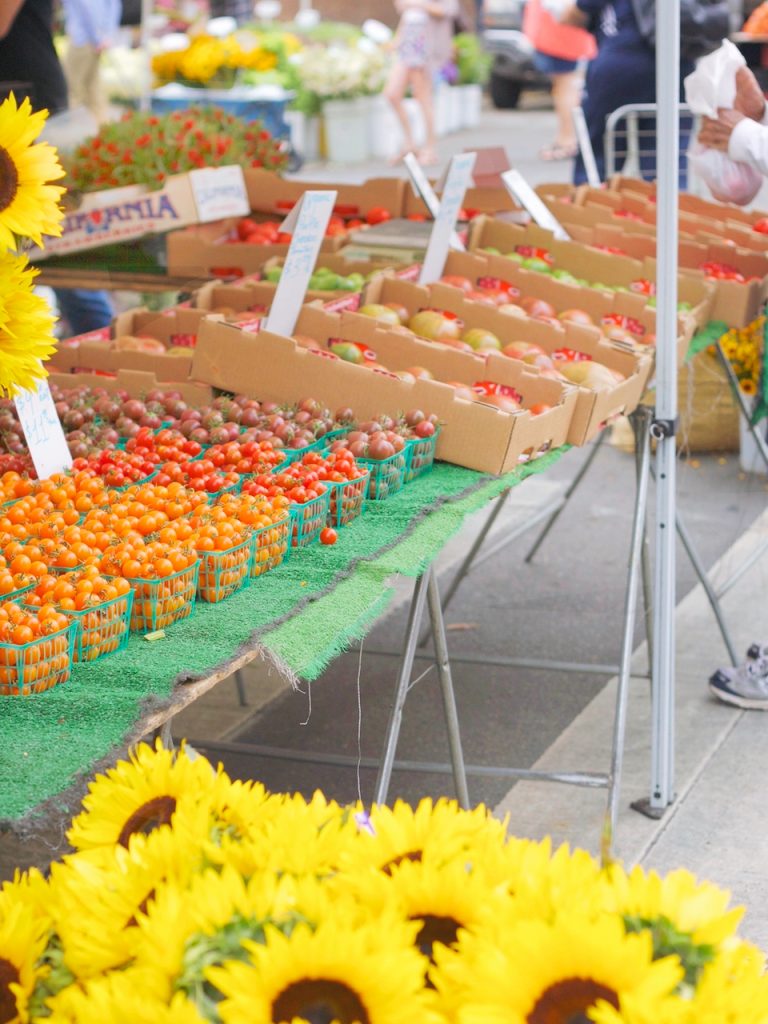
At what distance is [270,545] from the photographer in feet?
8.50

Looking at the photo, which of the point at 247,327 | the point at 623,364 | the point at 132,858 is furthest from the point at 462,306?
the point at 132,858

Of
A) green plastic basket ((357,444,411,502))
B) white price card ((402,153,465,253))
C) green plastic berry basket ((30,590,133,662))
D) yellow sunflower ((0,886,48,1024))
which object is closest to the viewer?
yellow sunflower ((0,886,48,1024))

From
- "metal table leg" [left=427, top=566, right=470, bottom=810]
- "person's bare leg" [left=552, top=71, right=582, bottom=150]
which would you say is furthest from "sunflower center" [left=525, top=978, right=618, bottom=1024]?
"person's bare leg" [left=552, top=71, right=582, bottom=150]

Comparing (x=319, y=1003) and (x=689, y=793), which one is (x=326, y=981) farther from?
(x=689, y=793)

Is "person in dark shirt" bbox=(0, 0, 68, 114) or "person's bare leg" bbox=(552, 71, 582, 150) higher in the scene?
"person in dark shirt" bbox=(0, 0, 68, 114)

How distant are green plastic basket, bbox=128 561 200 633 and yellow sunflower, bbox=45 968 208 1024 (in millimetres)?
1258

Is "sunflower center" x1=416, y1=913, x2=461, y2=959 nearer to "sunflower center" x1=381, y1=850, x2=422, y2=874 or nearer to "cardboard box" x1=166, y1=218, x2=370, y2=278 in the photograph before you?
"sunflower center" x1=381, y1=850, x2=422, y2=874

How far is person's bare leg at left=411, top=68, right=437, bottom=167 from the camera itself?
46.3 ft

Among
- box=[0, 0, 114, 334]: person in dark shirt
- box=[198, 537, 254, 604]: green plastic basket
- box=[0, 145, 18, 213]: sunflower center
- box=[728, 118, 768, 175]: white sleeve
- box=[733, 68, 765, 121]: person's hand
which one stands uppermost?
box=[0, 0, 114, 334]: person in dark shirt

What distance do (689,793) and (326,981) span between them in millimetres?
2899

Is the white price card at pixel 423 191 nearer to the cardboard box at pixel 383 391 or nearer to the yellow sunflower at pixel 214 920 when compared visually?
the cardboard box at pixel 383 391

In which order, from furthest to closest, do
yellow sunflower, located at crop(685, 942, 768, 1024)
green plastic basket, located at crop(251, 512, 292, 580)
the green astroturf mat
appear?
1. green plastic basket, located at crop(251, 512, 292, 580)
2. the green astroturf mat
3. yellow sunflower, located at crop(685, 942, 768, 1024)

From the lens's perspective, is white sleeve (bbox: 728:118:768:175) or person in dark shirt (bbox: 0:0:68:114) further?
person in dark shirt (bbox: 0:0:68:114)

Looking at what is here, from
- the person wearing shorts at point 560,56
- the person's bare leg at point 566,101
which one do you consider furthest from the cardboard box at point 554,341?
the person's bare leg at point 566,101
